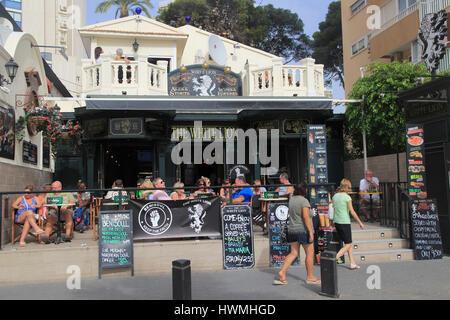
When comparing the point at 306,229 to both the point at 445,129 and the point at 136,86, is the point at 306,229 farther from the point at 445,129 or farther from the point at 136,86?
the point at 136,86

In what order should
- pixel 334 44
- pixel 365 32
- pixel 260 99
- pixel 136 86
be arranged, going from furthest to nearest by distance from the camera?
pixel 334 44 < pixel 365 32 < pixel 136 86 < pixel 260 99

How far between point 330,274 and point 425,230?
3.89m

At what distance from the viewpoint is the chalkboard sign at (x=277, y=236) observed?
27.4 ft

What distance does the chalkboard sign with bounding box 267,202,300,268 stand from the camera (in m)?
8.35

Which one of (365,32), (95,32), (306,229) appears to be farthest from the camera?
(365,32)

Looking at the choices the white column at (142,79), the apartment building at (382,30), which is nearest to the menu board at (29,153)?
the white column at (142,79)

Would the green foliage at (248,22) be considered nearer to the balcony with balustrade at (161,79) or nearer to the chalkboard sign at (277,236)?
the balcony with balustrade at (161,79)

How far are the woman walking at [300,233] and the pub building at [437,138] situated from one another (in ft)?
13.1

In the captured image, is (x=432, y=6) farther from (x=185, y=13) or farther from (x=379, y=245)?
(x=185, y=13)

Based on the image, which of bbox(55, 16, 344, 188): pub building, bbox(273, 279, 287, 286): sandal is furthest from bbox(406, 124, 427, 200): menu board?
bbox(273, 279, 287, 286): sandal

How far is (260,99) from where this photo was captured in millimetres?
11734
